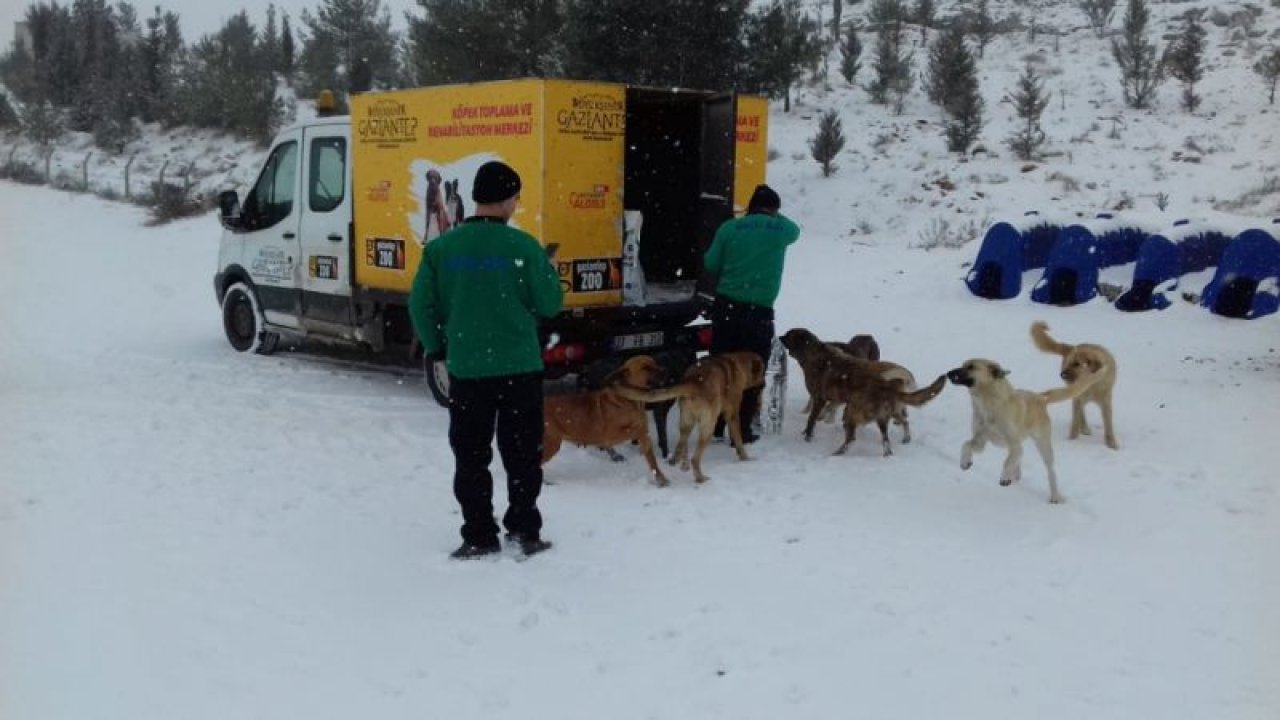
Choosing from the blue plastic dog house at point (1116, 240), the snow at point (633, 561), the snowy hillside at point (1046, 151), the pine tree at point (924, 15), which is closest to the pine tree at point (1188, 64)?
the snowy hillside at point (1046, 151)

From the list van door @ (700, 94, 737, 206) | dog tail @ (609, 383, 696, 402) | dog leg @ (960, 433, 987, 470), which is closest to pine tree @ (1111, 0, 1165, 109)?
van door @ (700, 94, 737, 206)

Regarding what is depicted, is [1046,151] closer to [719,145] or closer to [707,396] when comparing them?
[719,145]

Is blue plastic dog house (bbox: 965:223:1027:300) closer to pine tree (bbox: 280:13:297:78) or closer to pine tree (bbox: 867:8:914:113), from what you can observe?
pine tree (bbox: 867:8:914:113)

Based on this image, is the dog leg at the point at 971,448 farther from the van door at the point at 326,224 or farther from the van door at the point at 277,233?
the van door at the point at 277,233

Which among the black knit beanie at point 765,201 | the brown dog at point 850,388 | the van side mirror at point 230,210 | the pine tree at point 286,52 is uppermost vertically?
the pine tree at point 286,52

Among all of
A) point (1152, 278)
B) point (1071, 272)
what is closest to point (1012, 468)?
point (1152, 278)

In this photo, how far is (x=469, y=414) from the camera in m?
5.04

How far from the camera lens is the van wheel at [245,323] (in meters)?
10.3

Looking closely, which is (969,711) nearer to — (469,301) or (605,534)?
(605,534)

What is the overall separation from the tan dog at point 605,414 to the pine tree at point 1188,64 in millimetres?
20192

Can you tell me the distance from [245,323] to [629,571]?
7104 mm

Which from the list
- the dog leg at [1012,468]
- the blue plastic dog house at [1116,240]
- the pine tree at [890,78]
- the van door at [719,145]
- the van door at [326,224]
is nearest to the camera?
the dog leg at [1012,468]

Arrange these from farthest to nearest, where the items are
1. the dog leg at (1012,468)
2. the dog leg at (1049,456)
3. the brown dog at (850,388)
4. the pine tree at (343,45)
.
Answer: the pine tree at (343,45) < the brown dog at (850,388) < the dog leg at (1012,468) < the dog leg at (1049,456)

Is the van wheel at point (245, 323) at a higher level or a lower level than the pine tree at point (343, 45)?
lower
